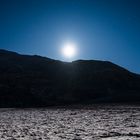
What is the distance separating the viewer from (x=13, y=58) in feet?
305

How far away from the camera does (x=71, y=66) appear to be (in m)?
75.9

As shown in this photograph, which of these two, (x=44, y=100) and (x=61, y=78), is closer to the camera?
(x=44, y=100)

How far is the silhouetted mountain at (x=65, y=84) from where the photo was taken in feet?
171

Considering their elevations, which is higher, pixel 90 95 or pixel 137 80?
pixel 137 80

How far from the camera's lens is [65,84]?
6209cm

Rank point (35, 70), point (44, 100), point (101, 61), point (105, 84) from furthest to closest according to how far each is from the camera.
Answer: point (101, 61)
point (35, 70)
point (105, 84)
point (44, 100)

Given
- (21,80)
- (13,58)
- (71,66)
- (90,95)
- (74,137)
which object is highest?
(13,58)

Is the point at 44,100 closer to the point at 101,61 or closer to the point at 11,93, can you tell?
the point at 11,93

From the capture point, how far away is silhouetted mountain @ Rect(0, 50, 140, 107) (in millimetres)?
52094

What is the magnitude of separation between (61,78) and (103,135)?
55.1 metres

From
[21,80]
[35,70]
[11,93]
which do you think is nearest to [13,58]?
[35,70]

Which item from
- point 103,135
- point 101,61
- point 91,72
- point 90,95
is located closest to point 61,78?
point 91,72

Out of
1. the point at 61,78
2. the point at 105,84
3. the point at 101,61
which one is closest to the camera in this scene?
the point at 105,84

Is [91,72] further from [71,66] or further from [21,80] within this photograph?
[21,80]
